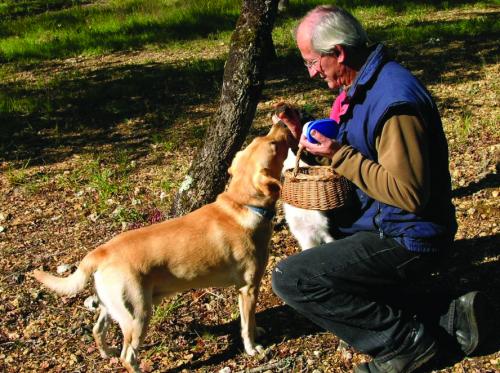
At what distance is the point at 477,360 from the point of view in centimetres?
356

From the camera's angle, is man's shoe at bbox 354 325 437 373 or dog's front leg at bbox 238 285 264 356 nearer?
man's shoe at bbox 354 325 437 373

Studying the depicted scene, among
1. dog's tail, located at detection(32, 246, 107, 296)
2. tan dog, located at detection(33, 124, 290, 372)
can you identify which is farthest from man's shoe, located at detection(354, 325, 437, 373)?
dog's tail, located at detection(32, 246, 107, 296)

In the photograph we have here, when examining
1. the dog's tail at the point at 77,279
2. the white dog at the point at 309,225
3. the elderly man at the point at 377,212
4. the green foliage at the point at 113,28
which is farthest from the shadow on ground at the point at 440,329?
the green foliage at the point at 113,28

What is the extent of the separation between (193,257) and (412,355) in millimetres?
1423

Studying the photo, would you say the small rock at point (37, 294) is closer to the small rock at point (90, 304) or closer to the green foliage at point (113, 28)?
the small rock at point (90, 304)

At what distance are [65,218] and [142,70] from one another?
5.02 meters

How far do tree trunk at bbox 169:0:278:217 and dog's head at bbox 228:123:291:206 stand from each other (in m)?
1.01

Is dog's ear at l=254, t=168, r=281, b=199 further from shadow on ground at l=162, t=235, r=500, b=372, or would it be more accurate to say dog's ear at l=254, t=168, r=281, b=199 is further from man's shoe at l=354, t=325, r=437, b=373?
man's shoe at l=354, t=325, r=437, b=373

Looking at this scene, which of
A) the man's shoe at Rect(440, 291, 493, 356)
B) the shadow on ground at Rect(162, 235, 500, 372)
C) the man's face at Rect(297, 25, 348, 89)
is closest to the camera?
the man's face at Rect(297, 25, 348, 89)

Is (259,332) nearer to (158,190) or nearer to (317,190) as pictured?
(317,190)

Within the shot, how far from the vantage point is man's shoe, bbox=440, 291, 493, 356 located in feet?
11.6

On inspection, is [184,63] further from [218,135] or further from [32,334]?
[32,334]

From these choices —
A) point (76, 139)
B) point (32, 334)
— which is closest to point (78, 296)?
point (32, 334)

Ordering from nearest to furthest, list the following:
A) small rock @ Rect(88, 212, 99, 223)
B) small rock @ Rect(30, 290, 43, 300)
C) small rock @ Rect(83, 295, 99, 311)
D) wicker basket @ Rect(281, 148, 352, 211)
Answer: wicker basket @ Rect(281, 148, 352, 211)
small rock @ Rect(83, 295, 99, 311)
small rock @ Rect(30, 290, 43, 300)
small rock @ Rect(88, 212, 99, 223)
